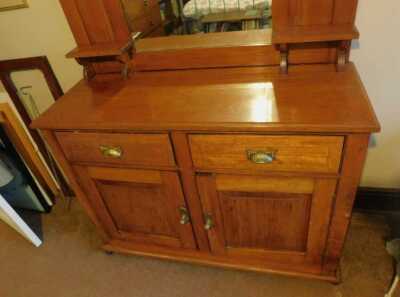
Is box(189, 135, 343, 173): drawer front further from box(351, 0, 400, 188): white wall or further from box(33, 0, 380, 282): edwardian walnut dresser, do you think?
box(351, 0, 400, 188): white wall

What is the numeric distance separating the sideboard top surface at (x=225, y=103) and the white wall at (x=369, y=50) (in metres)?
0.16

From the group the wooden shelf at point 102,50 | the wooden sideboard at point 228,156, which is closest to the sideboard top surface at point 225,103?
the wooden sideboard at point 228,156

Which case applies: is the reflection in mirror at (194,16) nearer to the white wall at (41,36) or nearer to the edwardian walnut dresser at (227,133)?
the edwardian walnut dresser at (227,133)

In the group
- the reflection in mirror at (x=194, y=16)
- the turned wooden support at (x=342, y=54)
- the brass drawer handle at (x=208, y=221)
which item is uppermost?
the reflection in mirror at (x=194, y=16)

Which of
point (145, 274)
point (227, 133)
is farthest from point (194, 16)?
point (145, 274)

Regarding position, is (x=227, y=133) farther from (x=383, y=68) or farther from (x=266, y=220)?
(x=383, y=68)

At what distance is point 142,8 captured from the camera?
1.11 metres

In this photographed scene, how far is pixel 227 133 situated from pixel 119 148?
389mm

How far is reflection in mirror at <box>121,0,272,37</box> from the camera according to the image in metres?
1.02

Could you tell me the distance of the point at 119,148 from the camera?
1.00 metres

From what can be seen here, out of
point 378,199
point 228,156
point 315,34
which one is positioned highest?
point 315,34

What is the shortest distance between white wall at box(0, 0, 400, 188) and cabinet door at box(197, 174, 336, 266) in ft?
1.72

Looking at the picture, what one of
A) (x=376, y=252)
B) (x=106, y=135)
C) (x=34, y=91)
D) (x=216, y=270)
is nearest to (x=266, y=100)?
(x=106, y=135)

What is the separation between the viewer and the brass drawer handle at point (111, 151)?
101 cm
